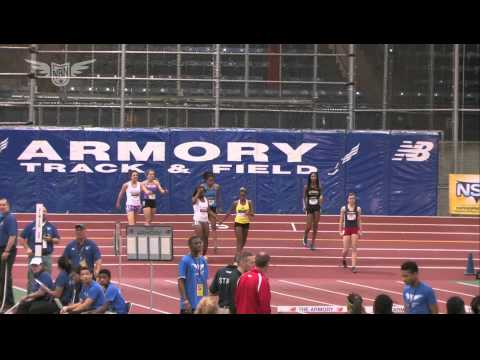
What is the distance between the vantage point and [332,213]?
78.7 ft

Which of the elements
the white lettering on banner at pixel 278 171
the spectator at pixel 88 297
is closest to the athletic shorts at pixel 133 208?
the white lettering on banner at pixel 278 171

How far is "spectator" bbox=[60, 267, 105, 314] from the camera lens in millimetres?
9859

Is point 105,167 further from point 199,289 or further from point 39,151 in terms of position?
point 199,289

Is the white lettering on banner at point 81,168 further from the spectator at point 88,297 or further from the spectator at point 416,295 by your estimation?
the spectator at point 416,295

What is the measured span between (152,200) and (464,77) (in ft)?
45.9

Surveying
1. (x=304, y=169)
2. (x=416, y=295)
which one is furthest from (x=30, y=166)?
(x=416, y=295)

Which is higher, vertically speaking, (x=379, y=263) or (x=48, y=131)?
(x=48, y=131)

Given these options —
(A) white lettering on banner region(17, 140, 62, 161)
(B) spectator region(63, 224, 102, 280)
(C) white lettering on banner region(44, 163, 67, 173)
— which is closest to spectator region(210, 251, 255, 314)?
(B) spectator region(63, 224, 102, 280)

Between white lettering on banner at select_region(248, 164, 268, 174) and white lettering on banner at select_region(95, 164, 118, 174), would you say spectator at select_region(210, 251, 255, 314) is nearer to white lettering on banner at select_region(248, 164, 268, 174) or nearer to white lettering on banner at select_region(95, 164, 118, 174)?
white lettering on banner at select_region(248, 164, 268, 174)

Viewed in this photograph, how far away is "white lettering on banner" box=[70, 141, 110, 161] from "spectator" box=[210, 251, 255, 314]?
47.1 feet
